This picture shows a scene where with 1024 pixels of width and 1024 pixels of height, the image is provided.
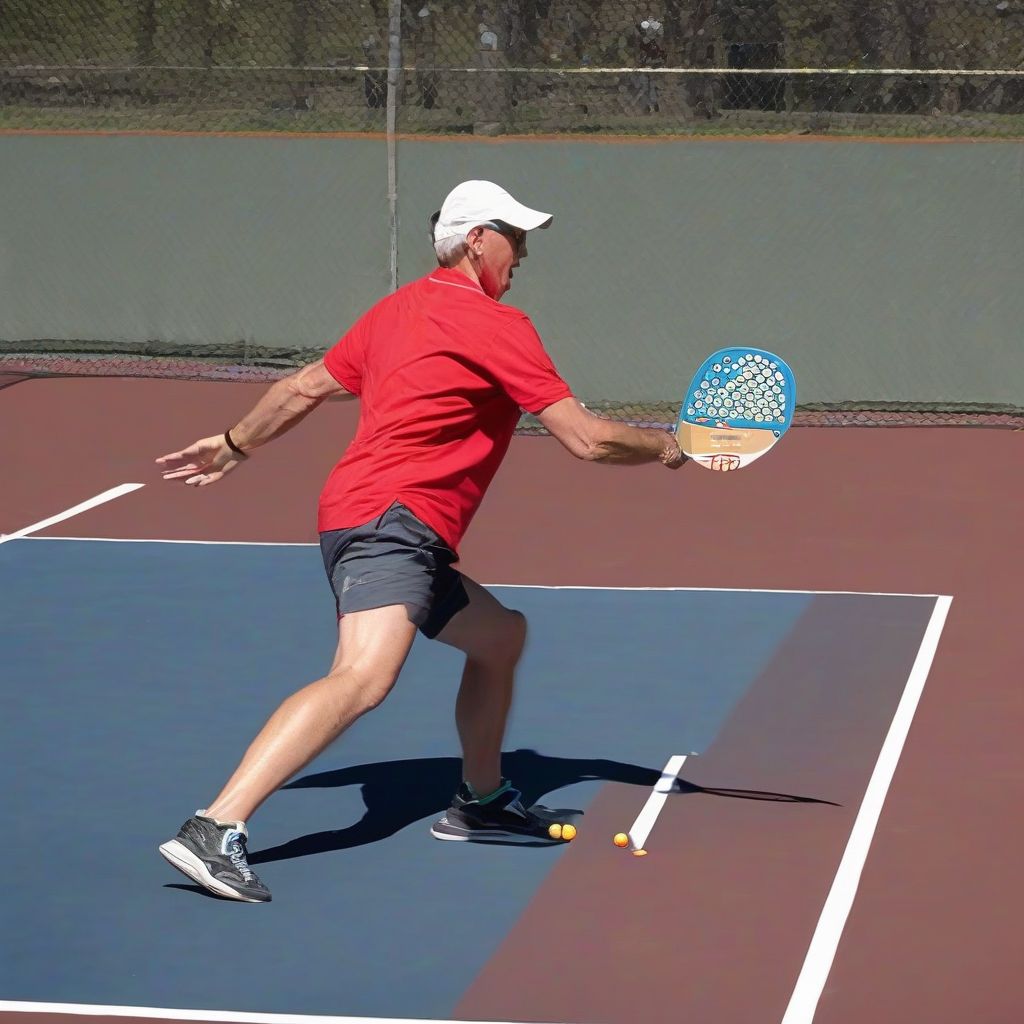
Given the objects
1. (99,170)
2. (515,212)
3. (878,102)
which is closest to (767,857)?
(515,212)

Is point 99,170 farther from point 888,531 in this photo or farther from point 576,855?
point 576,855

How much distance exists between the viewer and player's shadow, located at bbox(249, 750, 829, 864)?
6.30 metres

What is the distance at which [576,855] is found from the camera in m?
6.07

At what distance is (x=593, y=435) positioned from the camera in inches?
225

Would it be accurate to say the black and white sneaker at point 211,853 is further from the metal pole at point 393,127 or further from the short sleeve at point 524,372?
the metal pole at point 393,127

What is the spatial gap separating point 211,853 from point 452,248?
6.05ft

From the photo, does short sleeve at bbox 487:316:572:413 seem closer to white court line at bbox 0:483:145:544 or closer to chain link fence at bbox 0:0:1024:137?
white court line at bbox 0:483:145:544

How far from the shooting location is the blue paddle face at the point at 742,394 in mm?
6457

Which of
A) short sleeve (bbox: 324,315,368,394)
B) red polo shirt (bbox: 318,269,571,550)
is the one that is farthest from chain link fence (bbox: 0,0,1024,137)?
red polo shirt (bbox: 318,269,571,550)

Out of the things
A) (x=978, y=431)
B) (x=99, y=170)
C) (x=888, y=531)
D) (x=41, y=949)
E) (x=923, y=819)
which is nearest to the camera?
(x=41, y=949)

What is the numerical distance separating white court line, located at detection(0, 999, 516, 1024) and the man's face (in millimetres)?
2147

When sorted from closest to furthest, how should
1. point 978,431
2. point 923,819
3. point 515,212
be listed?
point 515,212 < point 923,819 < point 978,431

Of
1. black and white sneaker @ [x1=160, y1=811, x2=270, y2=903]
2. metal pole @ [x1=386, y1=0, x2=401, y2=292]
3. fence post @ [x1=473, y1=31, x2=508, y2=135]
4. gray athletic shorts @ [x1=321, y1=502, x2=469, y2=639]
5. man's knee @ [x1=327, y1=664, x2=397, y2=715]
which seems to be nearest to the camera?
black and white sneaker @ [x1=160, y1=811, x2=270, y2=903]

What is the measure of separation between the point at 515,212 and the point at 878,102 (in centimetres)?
1386
